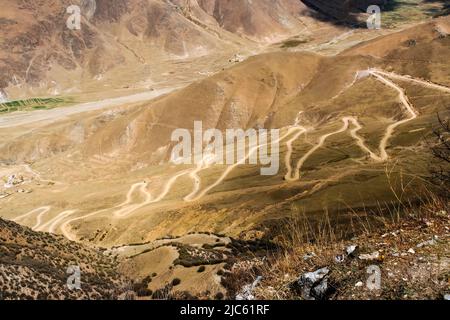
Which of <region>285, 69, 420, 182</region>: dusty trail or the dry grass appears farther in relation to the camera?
<region>285, 69, 420, 182</region>: dusty trail

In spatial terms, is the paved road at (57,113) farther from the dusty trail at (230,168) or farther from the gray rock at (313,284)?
the gray rock at (313,284)

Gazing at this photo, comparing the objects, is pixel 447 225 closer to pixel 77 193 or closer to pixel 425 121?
pixel 425 121

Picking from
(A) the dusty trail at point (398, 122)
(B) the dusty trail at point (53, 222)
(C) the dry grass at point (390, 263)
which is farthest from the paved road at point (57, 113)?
(C) the dry grass at point (390, 263)

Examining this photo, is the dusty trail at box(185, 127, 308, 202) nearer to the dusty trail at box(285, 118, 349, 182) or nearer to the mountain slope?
the dusty trail at box(285, 118, 349, 182)

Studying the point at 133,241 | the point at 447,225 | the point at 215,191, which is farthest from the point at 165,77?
the point at 447,225

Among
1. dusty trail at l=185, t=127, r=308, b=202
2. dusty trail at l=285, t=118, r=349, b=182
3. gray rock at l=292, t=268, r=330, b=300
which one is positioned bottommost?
dusty trail at l=185, t=127, r=308, b=202

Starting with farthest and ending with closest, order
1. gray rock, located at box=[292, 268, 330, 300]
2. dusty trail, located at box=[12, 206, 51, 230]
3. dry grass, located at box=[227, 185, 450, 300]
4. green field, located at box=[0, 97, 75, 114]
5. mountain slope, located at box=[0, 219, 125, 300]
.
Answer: green field, located at box=[0, 97, 75, 114] < dusty trail, located at box=[12, 206, 51, 230] < mountain slope, located at box=[0, 219, 125, 300] < gray rock, located at box=[292, 268, 330, 300] < dry grass, located at box=[227, 185, 450, 300]

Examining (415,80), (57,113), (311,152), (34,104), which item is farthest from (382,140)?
(34,104)

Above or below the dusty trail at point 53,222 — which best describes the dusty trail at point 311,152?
above

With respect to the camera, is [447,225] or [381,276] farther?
[447,225]

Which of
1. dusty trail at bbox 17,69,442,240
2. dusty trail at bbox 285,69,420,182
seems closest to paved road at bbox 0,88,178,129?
dusty trail at bbox 17,69,442,240
